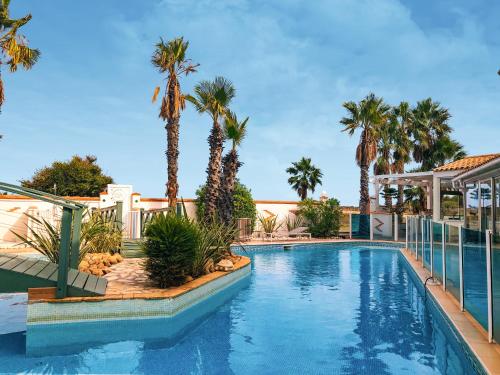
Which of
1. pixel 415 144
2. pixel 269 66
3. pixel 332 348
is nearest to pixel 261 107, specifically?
pixel 269 66

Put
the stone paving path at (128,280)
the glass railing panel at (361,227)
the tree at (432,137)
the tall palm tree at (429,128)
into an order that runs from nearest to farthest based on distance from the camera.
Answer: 1. the stone paving path at (128,280)
2. the glass railing panel at (361,227)
3. the tree at (432,137)
4. the tall palm tree at (429,128)

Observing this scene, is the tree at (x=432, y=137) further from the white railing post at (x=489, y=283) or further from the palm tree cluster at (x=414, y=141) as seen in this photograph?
the white railing post at (x=489, y=283)

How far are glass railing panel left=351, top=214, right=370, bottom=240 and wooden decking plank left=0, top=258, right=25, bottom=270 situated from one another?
63.5 feet

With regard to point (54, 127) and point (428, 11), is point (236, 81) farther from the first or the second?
point (54, 127)

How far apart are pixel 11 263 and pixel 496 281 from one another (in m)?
7.35

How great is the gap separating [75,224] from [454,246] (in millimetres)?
6599

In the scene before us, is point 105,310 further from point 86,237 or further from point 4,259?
point 86,237

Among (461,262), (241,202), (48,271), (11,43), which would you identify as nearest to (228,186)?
(48,271)

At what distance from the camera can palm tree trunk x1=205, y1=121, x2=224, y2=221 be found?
12.7m

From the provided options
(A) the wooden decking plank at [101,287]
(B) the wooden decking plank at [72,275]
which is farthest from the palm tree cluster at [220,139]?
(B) the wooden decking plank at [72,275]

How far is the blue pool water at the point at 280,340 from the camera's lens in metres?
4.97

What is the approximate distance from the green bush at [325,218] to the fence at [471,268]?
14829mm

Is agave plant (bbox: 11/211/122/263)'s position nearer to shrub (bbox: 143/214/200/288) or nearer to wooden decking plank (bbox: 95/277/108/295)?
wooden decking plank (bbox: 95/277/108/295)

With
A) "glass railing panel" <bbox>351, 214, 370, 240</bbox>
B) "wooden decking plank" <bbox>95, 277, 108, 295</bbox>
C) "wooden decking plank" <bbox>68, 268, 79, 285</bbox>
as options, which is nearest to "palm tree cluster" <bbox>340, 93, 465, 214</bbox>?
"glass railing panel" <bbox>351, 214, 370, 240</bbox>
